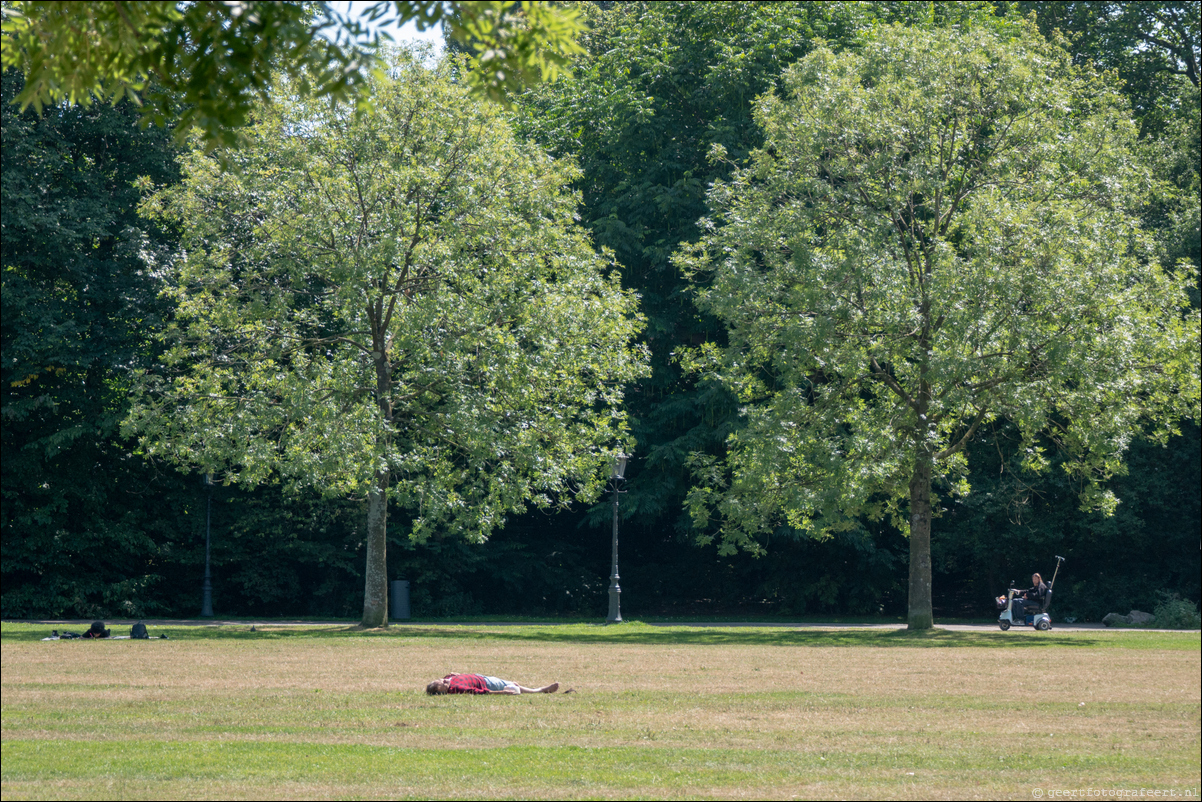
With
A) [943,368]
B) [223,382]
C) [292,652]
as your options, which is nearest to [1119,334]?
[943,368]

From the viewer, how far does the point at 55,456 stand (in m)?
32.7

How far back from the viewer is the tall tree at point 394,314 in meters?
26.1

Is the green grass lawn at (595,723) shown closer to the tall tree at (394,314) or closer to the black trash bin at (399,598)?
the tall tree at (394,314)

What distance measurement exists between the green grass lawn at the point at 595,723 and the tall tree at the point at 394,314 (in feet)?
18.9

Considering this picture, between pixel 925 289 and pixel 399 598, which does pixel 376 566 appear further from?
pixel 925 289

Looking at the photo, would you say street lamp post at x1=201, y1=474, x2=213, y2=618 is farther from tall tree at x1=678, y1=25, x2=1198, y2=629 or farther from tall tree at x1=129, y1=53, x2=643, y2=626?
tall tree at x1=678, y1=25, x2=1198, y2=629

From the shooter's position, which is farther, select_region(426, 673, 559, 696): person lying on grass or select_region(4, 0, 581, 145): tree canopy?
select_region(426, 673, 559, 696): person lying on grass

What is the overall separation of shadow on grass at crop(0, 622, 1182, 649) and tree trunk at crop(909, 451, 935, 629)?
478mm

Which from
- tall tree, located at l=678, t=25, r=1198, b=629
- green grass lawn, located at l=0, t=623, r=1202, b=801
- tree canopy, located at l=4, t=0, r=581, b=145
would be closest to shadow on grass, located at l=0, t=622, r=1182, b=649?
tall tree, located at l=678, t=25, r=1198, b=629

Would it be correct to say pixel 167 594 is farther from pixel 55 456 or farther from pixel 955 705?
pixel 955 705

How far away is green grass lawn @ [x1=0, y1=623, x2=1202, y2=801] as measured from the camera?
344 inches

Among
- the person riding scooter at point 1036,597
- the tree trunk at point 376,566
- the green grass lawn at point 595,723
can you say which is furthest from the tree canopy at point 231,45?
the person riding scooter at point 1036,597

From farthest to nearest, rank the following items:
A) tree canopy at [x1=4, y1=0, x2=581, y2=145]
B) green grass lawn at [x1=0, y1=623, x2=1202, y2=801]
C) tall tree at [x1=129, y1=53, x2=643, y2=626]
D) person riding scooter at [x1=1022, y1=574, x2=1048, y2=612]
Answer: person riding scooter at [x1=1022, y1=574, x2=1048, y2=612] → tall tree at [x1=129, y1=53, x2=643, y2=626] → green grass lawn at [x1=0, y1=623, x2=1202, y2=801] → tree canopy at [x1=4, y1=0, x2=581, y2=145]

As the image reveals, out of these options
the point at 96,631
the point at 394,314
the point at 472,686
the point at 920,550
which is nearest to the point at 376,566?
the point at 394,314
